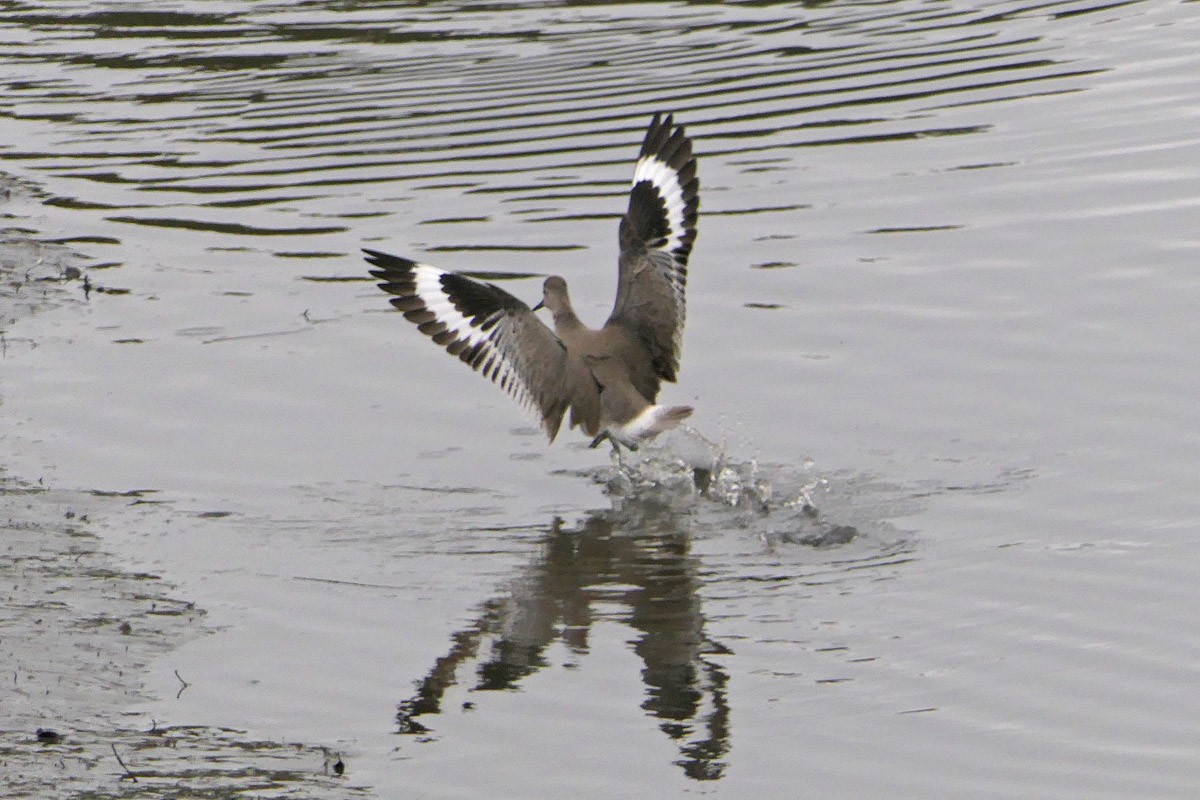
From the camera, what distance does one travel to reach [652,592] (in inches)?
271

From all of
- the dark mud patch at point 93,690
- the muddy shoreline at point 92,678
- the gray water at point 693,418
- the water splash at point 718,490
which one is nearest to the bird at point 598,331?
the water splash at point 718,490

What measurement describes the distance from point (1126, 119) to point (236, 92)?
22.1ft

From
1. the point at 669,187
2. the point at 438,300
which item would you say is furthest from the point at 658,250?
the point at 438,300

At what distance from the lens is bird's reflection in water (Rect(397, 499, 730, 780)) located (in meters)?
5.82

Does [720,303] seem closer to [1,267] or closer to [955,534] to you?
[955,534]

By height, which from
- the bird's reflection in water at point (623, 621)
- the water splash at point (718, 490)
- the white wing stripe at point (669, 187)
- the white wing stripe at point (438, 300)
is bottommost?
the bird's reflection in water at point (623, 621)

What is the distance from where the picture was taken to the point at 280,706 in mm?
5895

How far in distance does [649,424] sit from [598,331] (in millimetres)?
723

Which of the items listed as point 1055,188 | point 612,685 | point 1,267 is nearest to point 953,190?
point 1055,188

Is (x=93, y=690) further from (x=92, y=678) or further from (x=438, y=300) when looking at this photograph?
(x=438, y=300)

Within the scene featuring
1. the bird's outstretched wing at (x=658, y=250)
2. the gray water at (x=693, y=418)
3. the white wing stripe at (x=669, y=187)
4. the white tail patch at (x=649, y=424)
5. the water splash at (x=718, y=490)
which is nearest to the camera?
the gray water at (x=693, y=418)

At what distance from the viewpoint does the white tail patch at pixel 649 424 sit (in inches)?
314

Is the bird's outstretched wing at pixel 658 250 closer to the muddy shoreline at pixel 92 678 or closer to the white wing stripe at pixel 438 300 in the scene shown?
the white wing stripe at pixel 438 300

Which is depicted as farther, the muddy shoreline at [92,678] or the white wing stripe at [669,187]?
the white wing stripe at [669,187]
